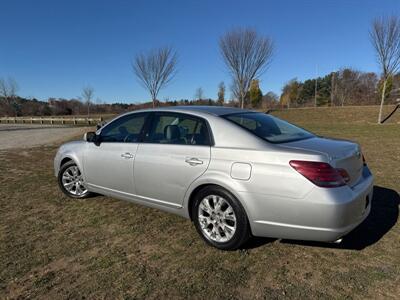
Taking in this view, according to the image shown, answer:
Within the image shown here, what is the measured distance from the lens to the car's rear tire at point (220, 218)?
9.75 ft

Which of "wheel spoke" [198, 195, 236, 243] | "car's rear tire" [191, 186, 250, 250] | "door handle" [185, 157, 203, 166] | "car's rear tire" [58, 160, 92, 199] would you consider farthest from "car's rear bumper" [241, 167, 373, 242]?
"car's rear tire" [58, 160, 92, 199]

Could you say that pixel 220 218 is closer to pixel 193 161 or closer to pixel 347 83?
pixel 193 161

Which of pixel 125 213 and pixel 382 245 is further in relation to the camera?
pixel 125 213

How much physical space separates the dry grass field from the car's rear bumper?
1.19 ft

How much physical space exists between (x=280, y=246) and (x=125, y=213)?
2.19 metres

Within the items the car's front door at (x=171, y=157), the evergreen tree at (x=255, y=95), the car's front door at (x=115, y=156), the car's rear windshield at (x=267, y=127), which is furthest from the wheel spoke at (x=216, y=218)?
the evergreen tree at (x=255, y=95)

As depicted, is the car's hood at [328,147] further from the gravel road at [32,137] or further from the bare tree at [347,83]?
the bare tree at [347,83]

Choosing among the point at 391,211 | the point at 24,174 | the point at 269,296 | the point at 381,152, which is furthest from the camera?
the point at 381,152

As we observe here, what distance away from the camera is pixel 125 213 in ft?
13.9

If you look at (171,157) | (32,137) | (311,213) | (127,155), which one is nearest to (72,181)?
(127,155)

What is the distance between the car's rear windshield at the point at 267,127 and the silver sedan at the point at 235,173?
0.05ft

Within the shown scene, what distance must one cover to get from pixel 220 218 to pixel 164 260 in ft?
2.31

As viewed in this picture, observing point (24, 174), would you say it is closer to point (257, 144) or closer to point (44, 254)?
point (44, 254)

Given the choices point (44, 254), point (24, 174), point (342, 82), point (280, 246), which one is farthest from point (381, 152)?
point (342, 82)
